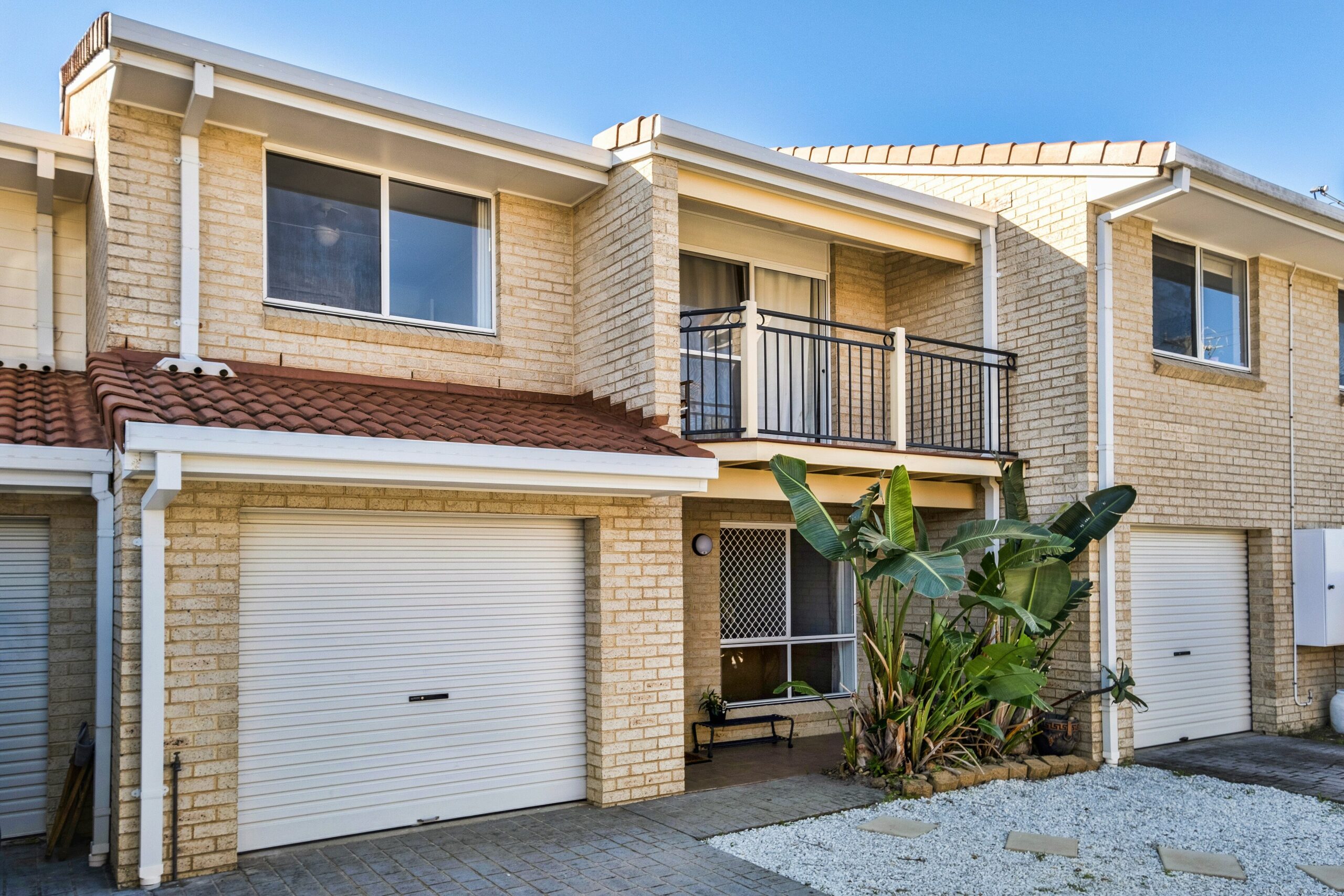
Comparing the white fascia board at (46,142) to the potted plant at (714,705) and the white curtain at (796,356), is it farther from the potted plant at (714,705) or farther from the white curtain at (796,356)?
the potted plant at (714,705)

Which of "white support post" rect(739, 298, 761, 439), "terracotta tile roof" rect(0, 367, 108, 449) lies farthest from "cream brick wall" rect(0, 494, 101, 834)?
"white support post" rect(739, 298, 761, 439)

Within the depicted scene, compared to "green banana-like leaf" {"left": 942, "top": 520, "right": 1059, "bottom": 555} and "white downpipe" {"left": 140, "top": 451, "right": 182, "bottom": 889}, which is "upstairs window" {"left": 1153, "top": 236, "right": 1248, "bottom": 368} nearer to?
"green banana-like leaf" {"left": 942, "top": 520, "right": 1059, "bottom": 555}

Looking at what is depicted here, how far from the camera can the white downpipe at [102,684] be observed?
21.2ft

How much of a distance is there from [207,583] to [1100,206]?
28.6 ft

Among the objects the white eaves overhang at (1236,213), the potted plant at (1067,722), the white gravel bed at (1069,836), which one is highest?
the white eaves overhang at (1236,213)

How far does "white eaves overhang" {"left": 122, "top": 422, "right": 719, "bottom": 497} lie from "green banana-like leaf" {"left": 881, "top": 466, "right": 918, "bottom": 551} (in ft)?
5.51

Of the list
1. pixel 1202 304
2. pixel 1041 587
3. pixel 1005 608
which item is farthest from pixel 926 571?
pixel 1202 304

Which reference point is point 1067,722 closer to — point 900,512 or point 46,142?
point 900,512

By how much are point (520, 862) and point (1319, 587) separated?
958 centimetres

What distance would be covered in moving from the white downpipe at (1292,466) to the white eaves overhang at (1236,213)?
2.34ft

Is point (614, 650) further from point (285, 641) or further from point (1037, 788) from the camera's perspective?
point (1037, 788)

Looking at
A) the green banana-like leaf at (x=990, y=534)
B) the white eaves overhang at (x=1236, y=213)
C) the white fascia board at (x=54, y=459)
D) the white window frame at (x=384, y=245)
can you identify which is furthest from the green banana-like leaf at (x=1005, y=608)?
the white fascia board at (x=54, y=459)

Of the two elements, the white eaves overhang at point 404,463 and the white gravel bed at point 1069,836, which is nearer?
the white eaves overhang at point 404,463

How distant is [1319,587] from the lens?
10.9 meters
